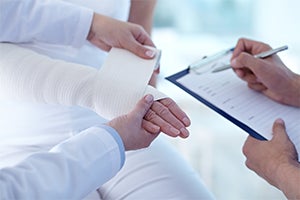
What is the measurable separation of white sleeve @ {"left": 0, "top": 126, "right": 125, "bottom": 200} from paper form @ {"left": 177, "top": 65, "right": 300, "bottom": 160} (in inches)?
11.5

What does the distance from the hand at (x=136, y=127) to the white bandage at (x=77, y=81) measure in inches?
2.3

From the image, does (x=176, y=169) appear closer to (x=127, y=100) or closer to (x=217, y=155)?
(x=127, y=100)

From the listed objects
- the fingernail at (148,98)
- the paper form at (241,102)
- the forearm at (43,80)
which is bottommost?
the forearm at (43,80)

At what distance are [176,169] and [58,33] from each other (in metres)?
0.40

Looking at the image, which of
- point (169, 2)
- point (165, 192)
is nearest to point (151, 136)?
point (165, 192)

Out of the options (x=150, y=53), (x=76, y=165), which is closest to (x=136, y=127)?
(x=76, y=165)

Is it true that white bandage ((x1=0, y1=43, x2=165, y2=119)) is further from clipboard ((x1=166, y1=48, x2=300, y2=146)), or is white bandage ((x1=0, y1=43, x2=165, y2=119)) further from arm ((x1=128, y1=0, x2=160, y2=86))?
arm ((x1=128, y1=0, x2=160, y2=86))

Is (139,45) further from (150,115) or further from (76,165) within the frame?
(76,165)

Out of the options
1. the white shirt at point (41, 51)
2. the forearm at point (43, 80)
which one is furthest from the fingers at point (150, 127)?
the white shirt at point (41, 51)

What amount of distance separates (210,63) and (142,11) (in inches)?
13.6

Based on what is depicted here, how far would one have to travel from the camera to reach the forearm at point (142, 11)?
1.27 m

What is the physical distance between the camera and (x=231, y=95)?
0.94 meters

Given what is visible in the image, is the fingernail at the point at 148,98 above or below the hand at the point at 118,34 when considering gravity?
below

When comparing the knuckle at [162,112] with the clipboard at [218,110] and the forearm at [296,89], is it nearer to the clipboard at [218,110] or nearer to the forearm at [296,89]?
the clipboard at [218,110]
